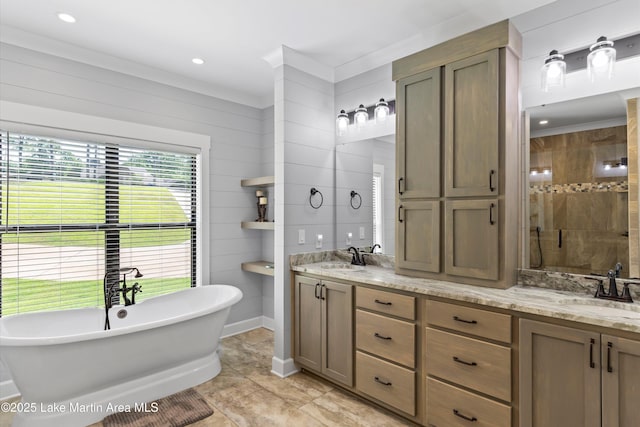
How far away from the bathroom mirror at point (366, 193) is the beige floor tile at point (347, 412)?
1197 mm

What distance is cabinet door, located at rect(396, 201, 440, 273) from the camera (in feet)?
7.92

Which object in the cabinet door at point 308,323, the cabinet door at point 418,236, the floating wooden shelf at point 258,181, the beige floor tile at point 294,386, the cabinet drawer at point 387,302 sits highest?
the floating wooden shelf at point 258,181

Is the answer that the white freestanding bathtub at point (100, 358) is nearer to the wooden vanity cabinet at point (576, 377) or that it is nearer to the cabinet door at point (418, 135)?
the cabinet door at point (418, 135)

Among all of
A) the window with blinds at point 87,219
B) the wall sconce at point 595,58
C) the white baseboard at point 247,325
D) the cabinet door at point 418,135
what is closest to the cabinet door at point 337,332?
the cabinet door at point 418,135

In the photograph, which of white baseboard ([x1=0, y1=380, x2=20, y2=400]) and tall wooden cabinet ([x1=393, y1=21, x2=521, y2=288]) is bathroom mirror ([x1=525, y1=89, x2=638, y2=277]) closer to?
tall wooden cabinet ([x1=393, y1=21, x2=521, y2=288])

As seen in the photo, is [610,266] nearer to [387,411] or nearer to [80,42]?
[387,411]

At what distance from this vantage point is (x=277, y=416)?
7.89 feet

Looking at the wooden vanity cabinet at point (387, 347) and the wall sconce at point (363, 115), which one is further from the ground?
the wall sconce at point (363, 115)

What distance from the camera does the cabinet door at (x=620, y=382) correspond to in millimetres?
1493

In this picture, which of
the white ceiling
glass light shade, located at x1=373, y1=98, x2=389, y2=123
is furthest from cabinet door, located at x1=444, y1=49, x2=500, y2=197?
glass light shade, located at x1=373, y1=98, x2=389, y2=123

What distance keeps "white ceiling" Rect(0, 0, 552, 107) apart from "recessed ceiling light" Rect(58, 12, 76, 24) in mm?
49

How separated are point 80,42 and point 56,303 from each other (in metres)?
2.19

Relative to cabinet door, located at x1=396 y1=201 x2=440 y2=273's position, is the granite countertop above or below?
below

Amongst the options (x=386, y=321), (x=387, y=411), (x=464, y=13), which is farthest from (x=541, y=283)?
(x=464, y=13)
